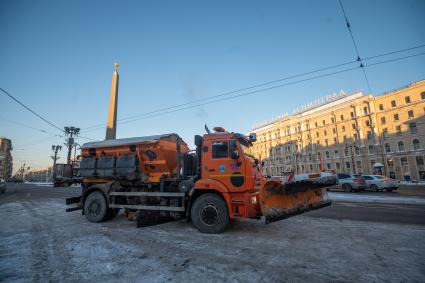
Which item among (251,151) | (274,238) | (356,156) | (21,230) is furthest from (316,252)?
(356,156)

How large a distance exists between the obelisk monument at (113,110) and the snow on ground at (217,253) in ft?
63.5

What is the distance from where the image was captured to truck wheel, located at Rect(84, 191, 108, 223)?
778 cm

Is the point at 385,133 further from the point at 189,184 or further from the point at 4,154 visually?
the point at 4,154

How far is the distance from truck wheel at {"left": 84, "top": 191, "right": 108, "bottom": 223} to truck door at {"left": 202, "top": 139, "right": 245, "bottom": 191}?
13.5 ft

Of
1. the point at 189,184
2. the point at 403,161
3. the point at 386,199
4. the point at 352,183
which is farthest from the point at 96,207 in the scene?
the point at 403,161

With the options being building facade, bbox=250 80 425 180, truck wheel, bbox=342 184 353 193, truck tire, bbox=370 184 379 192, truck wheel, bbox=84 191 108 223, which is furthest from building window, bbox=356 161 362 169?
truck wheel, bbox=84 191 108 223

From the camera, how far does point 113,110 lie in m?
25.5

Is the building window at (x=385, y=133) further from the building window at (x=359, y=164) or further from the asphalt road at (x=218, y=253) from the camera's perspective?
the asphalt road at (x=218, y=253)

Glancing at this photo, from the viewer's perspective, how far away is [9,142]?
369 ft

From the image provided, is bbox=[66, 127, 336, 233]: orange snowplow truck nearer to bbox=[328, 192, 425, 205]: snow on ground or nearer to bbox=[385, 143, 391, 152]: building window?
bbox=[328, 192, 425, 205]: snow on ground

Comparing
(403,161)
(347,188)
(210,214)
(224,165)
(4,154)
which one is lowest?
(347,188)

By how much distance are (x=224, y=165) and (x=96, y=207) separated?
17.0ft

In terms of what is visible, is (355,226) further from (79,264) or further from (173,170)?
(79,264)

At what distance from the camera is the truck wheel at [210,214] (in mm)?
5934
